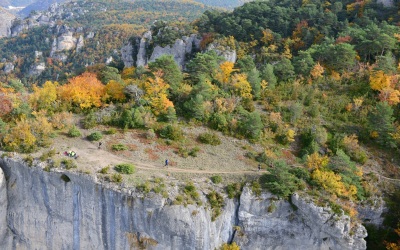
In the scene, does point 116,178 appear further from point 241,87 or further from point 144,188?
point 241,87

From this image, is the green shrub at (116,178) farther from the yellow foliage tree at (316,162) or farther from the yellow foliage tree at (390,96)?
the yellow foliage tree at (390,96)

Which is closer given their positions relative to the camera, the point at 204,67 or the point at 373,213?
the point at 373,213

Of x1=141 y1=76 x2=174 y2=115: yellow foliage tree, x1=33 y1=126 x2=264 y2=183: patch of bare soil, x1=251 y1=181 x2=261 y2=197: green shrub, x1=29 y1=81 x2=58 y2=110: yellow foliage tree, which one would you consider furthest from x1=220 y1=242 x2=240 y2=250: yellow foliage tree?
x1=29 y1=81 x2=58 y2=110: yellow foliage tree

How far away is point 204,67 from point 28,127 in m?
19.7

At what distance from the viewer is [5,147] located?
26031 mm

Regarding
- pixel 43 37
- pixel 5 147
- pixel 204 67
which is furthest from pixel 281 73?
pixel 43 37

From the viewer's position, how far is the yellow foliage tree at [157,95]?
1268 inches

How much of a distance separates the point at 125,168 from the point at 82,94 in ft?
39.8

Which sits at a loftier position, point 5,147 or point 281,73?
point 281,73

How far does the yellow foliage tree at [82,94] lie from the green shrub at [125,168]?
1048cm

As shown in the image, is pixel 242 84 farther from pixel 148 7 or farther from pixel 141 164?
pixel 148 7

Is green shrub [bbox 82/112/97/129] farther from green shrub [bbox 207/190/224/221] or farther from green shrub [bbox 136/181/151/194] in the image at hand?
green shrub [bbox 207/190/224/221]

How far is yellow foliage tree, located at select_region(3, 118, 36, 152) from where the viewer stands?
85.0 feet

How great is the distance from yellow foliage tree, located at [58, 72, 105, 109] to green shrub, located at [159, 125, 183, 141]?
26.9 feet
